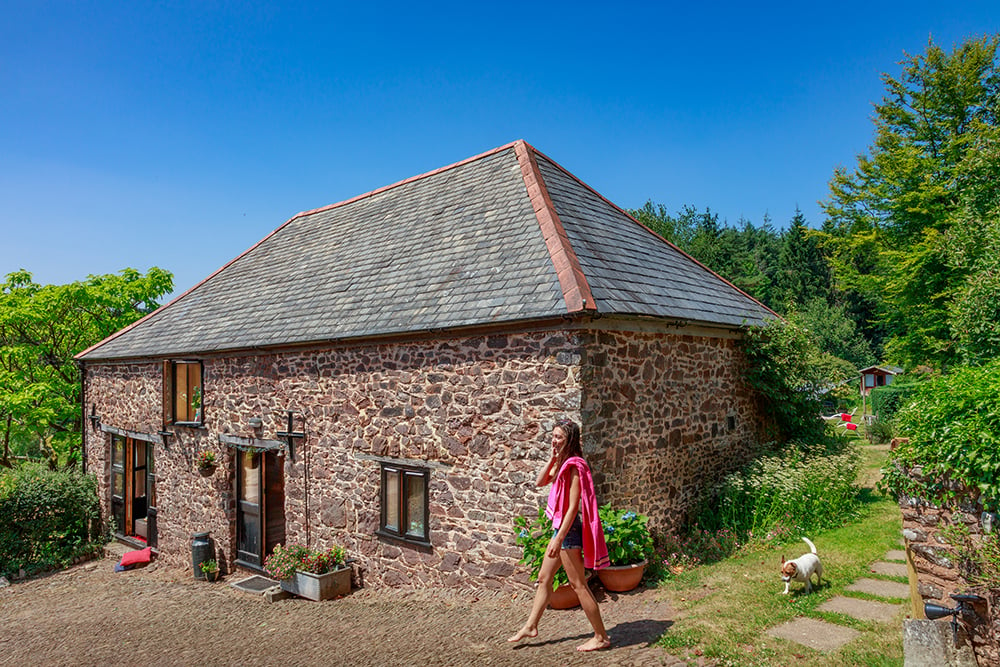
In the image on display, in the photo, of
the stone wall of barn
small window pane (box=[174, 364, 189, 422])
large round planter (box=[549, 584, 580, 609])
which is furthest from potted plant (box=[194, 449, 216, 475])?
large round planter (box=[549, 584, 580, 609])

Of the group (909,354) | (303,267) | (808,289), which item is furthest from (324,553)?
(808,289)

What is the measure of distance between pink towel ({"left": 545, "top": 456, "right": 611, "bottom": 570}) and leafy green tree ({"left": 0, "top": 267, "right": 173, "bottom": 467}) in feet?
61.7

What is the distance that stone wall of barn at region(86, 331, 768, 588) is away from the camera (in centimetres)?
775

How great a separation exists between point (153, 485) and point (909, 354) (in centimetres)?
2262

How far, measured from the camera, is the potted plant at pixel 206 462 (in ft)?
40.3

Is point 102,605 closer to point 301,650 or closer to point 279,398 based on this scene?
point 279,398

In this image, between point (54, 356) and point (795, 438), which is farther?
point (54, 356)

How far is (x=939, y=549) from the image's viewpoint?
480 centimetres

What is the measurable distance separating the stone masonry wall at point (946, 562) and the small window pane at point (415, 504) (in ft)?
19.7

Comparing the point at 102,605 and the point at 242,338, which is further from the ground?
the point at 242,338

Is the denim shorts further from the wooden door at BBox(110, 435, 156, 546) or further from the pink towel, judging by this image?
the wooden door at BBox(110, 435, 156, 546)

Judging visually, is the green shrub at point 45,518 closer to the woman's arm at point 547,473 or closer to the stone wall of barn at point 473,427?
the stone wall of barn at point 473,427

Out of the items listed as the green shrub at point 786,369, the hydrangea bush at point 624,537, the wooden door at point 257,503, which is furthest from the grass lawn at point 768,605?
the wooden door at point 257,503

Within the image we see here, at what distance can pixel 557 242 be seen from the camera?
28.6 ft
